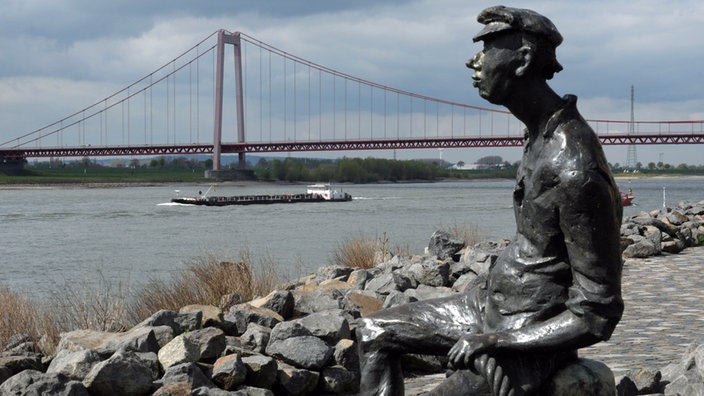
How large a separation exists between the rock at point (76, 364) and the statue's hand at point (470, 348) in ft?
8.62

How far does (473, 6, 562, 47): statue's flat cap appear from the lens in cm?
268

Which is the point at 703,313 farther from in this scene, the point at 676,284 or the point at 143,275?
the point at 143,275

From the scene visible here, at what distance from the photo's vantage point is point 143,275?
49.9ft

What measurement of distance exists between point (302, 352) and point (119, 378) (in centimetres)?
114

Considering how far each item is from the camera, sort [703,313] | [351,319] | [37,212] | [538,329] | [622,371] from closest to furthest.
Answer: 1. [538,329]
2. [622,371]
3. [351,319]
4. [703,313]
5. [37,212]

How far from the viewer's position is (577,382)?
106 inches

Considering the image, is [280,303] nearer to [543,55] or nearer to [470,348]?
[470,348]

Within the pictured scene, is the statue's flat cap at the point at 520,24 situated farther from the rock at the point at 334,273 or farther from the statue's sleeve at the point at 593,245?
the rock at the point at 334,273

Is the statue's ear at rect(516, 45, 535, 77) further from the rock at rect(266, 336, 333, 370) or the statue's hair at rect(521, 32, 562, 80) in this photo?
the rock at rect(266, 336, 333, 370)

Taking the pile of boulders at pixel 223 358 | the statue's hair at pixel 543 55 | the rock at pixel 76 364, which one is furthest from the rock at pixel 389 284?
the statue's hair at pixel 543 55

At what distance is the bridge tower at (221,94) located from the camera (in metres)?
57.4

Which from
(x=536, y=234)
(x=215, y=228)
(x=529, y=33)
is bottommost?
(x=215, y=228)

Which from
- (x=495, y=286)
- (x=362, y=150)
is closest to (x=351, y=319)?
(x=495, y=286)

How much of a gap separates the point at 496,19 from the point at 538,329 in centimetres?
96
